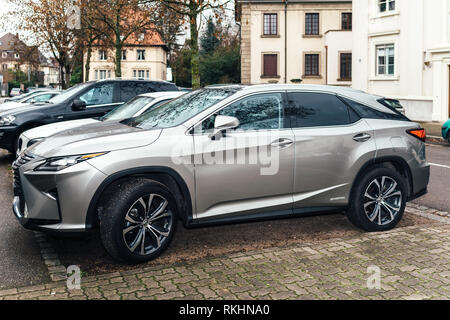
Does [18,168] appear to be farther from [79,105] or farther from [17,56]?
[17,56]

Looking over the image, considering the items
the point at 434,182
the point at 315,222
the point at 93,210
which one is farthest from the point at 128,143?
the point at 434,182

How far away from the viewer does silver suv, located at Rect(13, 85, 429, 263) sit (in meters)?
4.77

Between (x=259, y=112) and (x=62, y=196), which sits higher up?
(x=259, y=112)

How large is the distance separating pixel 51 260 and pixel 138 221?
0.98 m

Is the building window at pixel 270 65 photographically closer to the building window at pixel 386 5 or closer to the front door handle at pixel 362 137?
the building window at pixel 386 5

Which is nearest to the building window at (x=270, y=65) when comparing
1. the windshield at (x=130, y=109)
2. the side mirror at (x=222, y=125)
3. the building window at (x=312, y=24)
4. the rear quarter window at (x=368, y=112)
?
the building window at (x=312, y=24)

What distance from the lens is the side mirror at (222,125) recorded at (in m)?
5.11

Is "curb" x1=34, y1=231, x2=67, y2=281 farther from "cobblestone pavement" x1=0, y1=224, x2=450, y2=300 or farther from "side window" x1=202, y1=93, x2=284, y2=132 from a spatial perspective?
"side window" x1=202, y1=93, x2=284, y2=132

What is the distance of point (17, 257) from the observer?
17.0 ft

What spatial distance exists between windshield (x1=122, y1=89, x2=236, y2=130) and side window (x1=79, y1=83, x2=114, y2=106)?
559cm

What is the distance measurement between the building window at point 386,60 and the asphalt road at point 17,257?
24.7m

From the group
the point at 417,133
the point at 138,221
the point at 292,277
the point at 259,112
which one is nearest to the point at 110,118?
the point at 259,112

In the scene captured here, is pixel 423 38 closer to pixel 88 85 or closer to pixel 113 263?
pixel 88 85
